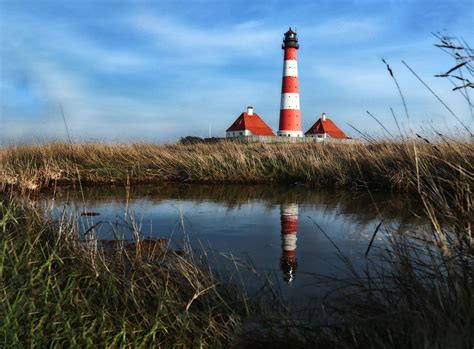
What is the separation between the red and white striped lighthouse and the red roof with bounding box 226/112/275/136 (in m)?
7.46

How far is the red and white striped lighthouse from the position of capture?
3105 cm

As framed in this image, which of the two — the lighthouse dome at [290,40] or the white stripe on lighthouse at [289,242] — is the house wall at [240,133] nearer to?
the lighthouse dome at [290,40]

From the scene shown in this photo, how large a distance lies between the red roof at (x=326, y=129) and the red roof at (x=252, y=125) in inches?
223

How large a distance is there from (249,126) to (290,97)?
→ 8.63 m

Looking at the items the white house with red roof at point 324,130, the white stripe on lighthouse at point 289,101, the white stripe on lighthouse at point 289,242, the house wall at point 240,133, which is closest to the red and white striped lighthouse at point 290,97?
the white stripe on lighthouse at point 289,101

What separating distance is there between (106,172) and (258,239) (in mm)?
9051

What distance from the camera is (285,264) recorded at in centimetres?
416

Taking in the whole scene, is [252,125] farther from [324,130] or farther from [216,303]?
[216,303]

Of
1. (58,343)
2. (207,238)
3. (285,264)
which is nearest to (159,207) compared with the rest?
(207,238)

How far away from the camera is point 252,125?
3956cm

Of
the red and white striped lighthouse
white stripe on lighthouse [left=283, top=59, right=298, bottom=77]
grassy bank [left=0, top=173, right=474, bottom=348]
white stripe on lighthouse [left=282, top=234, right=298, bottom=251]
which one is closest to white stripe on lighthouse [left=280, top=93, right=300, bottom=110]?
the red and white striped lighthouse

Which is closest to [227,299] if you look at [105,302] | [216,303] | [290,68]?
[216,303]

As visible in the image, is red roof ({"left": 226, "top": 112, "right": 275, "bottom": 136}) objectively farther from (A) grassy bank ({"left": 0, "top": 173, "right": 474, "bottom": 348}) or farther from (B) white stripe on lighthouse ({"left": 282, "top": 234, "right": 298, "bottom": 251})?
(A) grassy bank ({"left": 0, "top": 173, "right": 474, "bottom": 348})

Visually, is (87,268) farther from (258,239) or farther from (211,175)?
(211,175)
